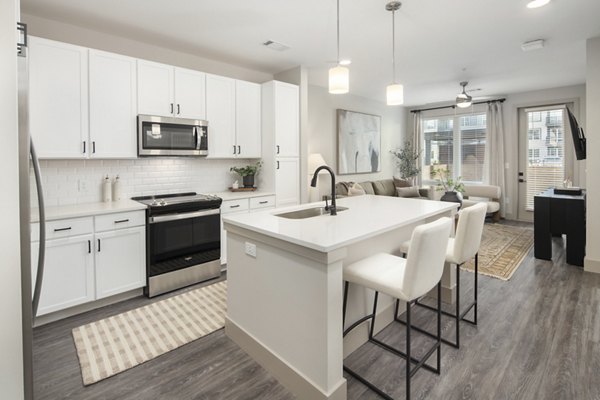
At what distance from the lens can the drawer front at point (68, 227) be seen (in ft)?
8.85

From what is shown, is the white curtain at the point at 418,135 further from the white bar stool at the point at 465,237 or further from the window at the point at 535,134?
the white bar stool at the point at 465,237

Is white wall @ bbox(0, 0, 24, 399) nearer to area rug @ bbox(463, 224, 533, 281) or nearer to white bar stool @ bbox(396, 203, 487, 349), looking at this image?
white bar stool @ bbox(396, 203, 487, 349)

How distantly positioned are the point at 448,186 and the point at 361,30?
4.27 metres

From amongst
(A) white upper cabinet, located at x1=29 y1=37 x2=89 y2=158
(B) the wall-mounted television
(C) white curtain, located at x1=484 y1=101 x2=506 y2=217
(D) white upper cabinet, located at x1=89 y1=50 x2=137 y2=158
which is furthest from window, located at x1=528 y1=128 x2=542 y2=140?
(A) white upper cabinet, located at x1=29 y1=37 x2=89 y2=158

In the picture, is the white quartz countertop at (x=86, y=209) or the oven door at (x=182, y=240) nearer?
the white quartz countertop at (x=86, y=209)

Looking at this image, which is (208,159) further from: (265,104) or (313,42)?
(313,42)

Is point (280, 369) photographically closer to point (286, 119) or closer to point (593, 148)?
point (286, 119)

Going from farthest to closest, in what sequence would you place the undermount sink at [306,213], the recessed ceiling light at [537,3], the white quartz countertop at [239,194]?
1. the white quartz countertop at [239,194]
2. the recessed ceiling light at [537,3]
3. the undermount sink at [306,213]

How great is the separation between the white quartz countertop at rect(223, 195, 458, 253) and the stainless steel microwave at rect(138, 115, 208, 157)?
1.75 metres

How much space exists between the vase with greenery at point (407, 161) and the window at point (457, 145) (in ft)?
1.16

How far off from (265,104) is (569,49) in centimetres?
405

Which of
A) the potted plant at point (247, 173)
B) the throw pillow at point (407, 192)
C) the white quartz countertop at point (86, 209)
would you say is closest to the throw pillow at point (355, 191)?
the throw pillow at point (407, 192)

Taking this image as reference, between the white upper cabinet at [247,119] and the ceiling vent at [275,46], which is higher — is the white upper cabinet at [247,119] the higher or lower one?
the lower one

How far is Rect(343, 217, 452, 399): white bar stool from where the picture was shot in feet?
5.58
